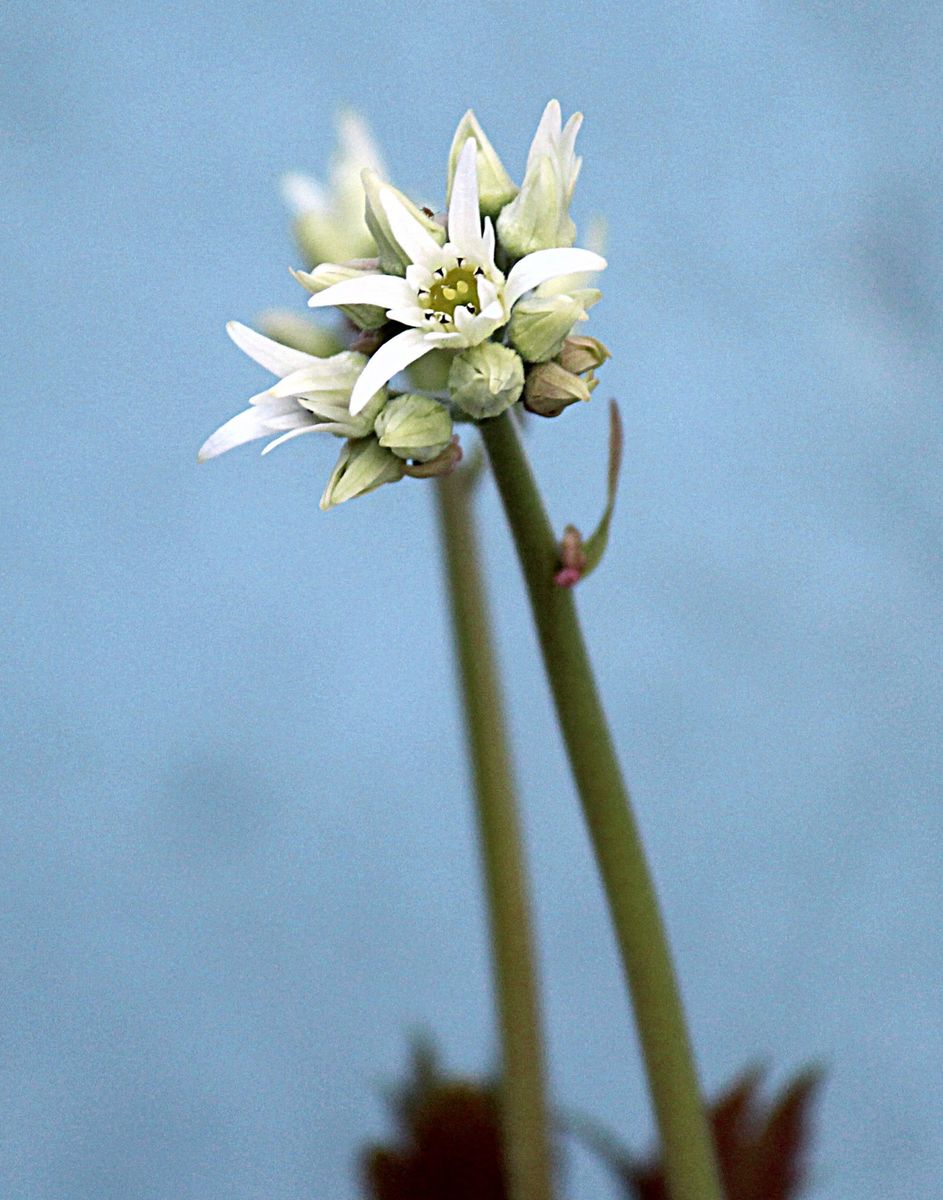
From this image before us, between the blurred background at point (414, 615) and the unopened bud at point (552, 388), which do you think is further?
the blurred background at point (414, 615)

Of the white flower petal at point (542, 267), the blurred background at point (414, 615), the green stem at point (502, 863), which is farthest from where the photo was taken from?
the blurred background at point (414, 615)

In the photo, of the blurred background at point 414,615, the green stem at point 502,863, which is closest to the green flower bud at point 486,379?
the green stem at point 502,863

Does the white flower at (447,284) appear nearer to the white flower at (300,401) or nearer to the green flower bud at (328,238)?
the white flower at (300,401)

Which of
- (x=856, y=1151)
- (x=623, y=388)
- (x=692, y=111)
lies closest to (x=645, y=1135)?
(x=856, y=1151)

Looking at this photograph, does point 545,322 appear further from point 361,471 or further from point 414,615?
point 414,615

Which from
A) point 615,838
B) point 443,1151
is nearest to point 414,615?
point 443,1151

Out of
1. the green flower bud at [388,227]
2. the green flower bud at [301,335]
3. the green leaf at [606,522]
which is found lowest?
the green leaf at [606,522]
